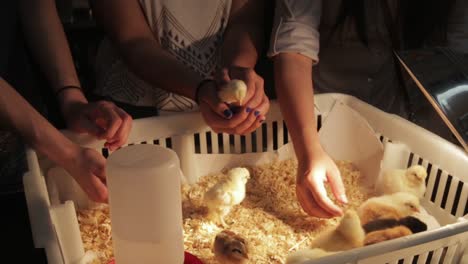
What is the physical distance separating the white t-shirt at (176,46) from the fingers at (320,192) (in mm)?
370

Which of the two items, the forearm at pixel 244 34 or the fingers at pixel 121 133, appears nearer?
the fingers at pixel 121 133

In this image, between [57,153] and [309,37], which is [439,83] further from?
[57,153]

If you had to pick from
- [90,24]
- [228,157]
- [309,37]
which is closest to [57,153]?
[228,157]

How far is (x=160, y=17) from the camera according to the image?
3.51 feet

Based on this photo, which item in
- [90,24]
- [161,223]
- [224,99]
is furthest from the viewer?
[90,24]

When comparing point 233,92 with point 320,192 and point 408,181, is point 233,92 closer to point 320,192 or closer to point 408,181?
point 320,192

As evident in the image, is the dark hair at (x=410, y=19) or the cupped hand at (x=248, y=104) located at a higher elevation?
the dark hair at (x=410, y=19)

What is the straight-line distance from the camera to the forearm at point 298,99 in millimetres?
985

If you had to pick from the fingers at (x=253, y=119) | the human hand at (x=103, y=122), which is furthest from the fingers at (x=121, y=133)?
the fingers at (x=253, y=119)

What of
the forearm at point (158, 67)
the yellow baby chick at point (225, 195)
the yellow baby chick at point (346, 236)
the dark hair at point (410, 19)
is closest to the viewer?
the yellow baby chick at point (346, 236)

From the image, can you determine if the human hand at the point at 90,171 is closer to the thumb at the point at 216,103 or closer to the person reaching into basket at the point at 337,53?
the thumb at the point at 216,103

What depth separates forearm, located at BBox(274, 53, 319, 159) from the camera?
98cm

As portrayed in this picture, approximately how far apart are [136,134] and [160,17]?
0.31 m

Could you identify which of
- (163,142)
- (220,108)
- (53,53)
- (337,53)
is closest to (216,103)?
(220,108)
